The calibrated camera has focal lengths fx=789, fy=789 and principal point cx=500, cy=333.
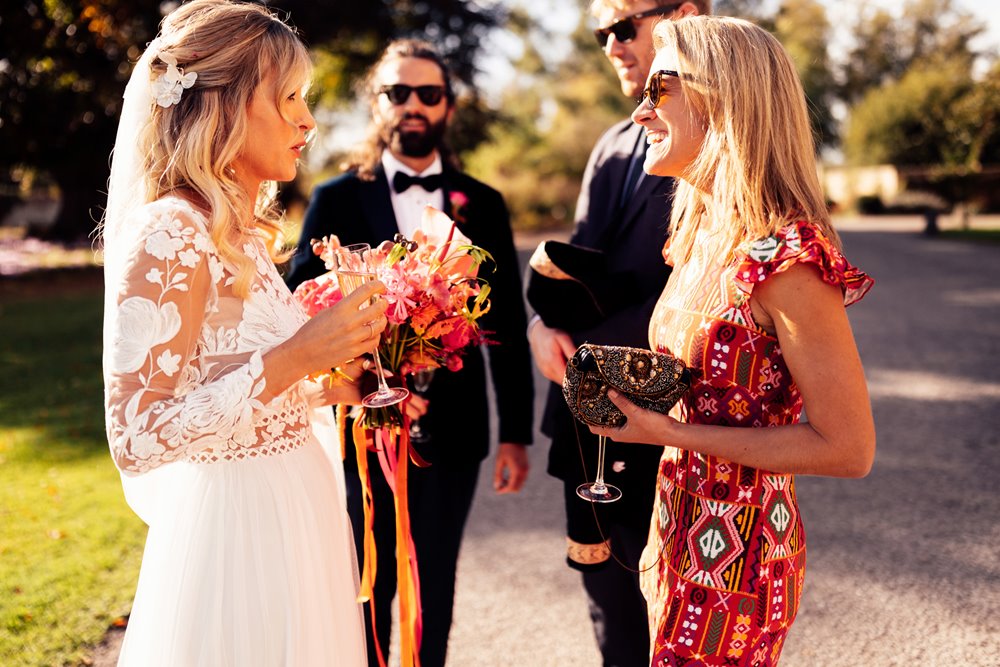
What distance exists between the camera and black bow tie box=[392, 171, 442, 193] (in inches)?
142

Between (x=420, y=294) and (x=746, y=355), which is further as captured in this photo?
(x=420, y=294)

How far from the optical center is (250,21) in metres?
2.26

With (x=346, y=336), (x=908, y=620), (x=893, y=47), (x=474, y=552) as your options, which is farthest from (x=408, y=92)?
(x=893, y=47)

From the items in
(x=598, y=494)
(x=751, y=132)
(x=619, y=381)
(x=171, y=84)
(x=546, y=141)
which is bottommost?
(x=598, y=494)

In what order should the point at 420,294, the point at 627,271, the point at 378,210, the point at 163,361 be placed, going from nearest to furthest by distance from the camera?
the point at 163,361, the point at 420,294, the point at 627,271, the point at 378,210

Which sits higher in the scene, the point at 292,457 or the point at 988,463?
the point at 292,457

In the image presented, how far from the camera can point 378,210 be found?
3531 millimetres

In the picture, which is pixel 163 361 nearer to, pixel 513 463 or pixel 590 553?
pixel 590 553

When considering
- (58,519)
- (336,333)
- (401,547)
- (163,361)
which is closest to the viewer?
(163,361)

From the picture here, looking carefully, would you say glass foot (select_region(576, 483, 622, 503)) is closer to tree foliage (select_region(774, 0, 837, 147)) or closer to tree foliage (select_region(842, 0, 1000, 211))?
tree foliage (select_region(842, 0, 1000, 211))

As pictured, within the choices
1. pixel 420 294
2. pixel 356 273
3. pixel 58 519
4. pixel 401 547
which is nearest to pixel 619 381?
pixel 420 294

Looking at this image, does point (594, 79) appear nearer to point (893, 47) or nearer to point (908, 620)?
point (893, 47)

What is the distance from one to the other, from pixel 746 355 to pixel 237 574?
1509mm

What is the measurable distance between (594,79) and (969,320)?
45086 millimetres
